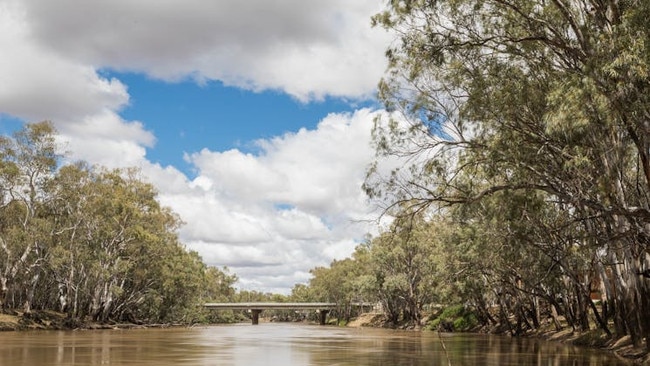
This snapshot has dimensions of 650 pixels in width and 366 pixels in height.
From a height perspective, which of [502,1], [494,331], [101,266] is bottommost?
[494,331]

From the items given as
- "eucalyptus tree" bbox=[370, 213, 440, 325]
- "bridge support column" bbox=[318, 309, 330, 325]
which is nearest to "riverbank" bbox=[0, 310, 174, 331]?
"eucalyptus tree" bbox=[370, 213, 440, 325]

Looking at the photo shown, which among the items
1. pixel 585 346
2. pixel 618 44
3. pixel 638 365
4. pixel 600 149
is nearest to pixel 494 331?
pixel 585 346

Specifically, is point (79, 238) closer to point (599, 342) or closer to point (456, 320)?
point (456, 320)

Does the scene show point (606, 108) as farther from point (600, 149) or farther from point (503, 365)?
point (503, 365)

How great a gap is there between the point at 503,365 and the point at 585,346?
50.3 ft

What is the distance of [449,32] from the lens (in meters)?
21.9

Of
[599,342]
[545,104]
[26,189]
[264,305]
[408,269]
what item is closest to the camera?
[545,104]

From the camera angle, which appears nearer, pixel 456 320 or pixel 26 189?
pixel 26 189

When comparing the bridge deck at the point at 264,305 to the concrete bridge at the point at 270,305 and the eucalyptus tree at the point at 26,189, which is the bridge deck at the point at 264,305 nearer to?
the concrete bridge at the point at 270,305

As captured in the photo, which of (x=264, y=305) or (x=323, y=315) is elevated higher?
(x=264, y=305)

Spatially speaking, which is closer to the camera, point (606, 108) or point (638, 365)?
point (606, 108)

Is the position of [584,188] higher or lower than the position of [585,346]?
higher

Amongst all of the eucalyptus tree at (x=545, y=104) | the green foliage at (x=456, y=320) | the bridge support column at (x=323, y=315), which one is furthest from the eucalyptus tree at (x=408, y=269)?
the bridge support column at (x=323, y=315)

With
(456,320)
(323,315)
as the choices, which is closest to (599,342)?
(456,320)
